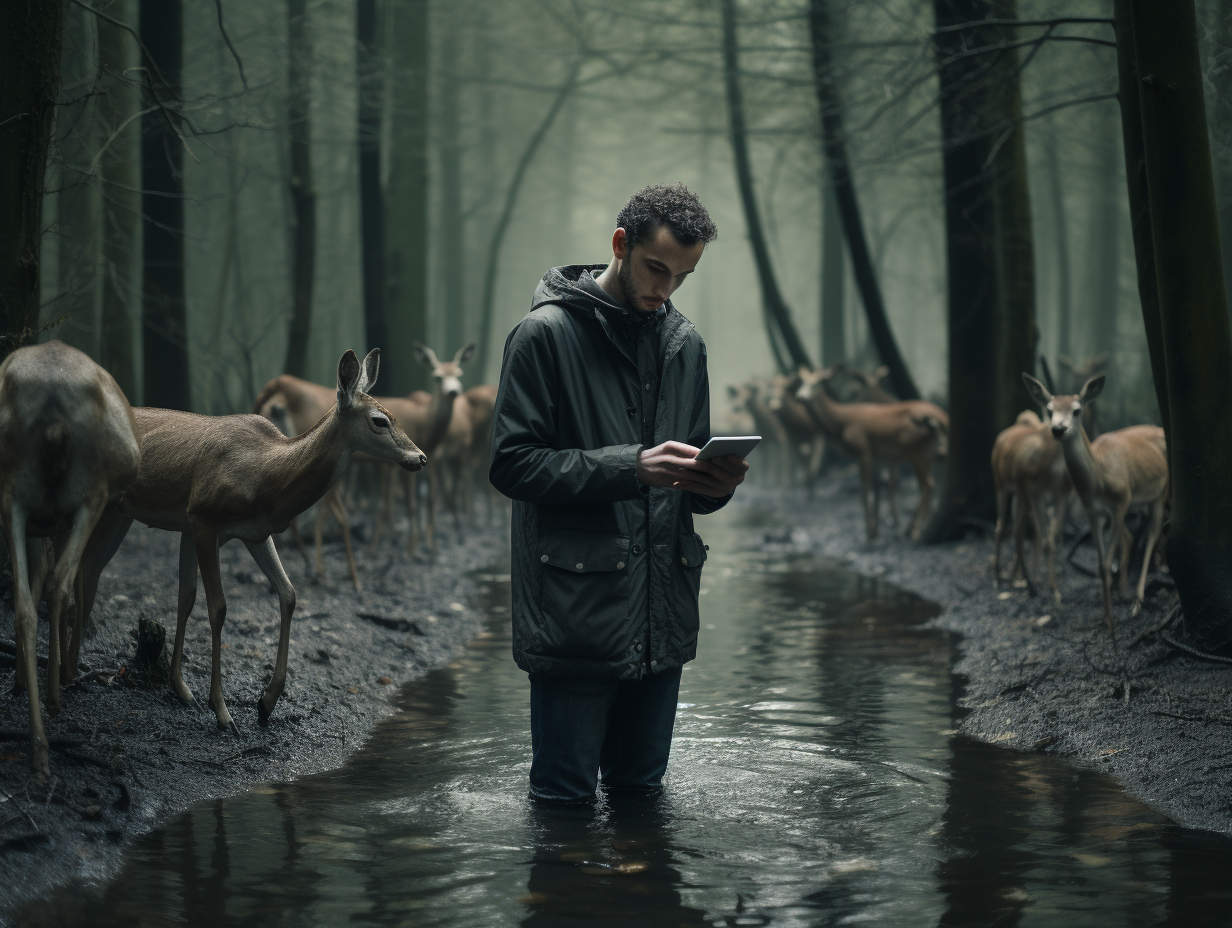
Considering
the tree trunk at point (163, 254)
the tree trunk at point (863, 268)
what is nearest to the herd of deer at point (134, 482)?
the tree trunk at point (163, 254)

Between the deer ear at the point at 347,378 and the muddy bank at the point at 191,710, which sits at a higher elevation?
the deer ear at the point at 347,378

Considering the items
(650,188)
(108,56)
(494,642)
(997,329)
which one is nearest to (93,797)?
(650,188)

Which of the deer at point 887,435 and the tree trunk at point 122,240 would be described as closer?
the tree trunk at point 122,240

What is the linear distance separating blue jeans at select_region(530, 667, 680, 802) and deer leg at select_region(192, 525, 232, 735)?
5.71 ft

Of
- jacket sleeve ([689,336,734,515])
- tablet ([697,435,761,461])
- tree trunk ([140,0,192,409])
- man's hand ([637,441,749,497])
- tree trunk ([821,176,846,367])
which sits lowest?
man's hand ([637,441,749,497])

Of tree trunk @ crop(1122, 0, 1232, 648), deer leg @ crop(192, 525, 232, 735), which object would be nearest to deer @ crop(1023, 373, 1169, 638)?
tree trunk @ crop(1122, 0, 1232, 648)

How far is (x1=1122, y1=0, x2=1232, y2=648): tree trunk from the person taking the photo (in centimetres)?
645

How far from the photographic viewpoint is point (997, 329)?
514 inches

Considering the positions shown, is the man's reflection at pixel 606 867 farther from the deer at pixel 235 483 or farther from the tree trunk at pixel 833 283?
the tree trunk at pixel 833 283

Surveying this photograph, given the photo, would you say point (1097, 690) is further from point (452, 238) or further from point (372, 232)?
point (452, 238)

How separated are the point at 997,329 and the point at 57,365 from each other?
10.3 metres

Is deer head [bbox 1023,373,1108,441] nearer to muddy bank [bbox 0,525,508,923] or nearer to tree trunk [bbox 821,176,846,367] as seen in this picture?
muddy bank [bbox 0,525,508,923]

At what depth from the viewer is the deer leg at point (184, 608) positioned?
5996 mm

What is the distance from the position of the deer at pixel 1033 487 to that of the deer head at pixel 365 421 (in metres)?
5.61
